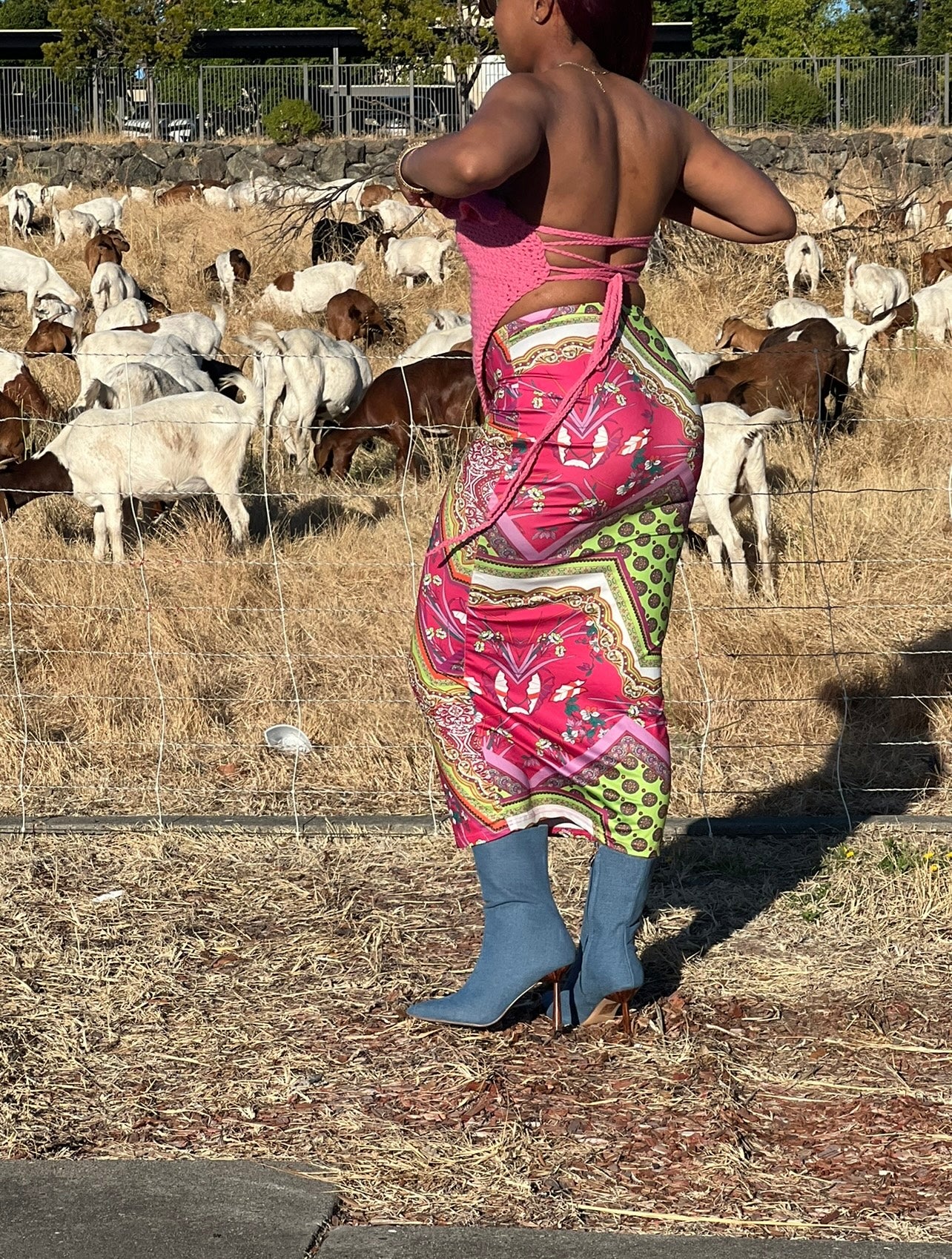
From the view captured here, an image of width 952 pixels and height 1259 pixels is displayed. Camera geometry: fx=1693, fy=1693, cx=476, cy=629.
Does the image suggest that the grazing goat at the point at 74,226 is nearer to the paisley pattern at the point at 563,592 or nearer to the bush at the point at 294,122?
the bush at the point at 294,122

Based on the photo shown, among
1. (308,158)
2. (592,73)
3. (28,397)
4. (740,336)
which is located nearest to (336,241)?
(740,336)

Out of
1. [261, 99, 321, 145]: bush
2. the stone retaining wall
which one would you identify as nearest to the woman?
the stone retaining wall

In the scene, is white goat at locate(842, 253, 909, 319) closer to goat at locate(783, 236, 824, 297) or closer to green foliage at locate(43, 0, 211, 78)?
goat at locate(783, 236, 824, 297)

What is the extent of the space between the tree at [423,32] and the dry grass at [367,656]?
26.6m

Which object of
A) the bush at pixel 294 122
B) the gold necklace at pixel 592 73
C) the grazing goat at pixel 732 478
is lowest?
the grazing goat at pixel 732 478

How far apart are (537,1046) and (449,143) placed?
1.71m

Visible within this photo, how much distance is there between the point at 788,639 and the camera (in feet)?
21.8

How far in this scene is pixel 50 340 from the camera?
14.6 meters

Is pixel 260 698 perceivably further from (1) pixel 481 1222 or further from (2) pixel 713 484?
(1) pixel 481 1222

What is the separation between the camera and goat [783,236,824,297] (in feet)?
54.7

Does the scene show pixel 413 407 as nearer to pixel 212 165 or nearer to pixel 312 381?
pixel 312 381

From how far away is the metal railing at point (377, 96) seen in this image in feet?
121

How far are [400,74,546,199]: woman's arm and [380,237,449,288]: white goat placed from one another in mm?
16481

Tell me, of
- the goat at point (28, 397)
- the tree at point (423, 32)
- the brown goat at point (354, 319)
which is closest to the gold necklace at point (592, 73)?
the goat at point (28, 397)
